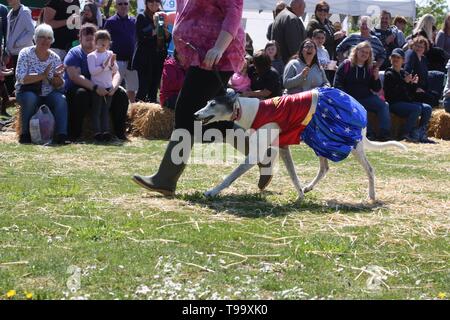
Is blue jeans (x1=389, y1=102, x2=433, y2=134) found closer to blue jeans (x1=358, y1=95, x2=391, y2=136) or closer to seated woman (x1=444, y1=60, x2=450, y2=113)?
blue jeans (x1=358, y1=95, x2=391, y2=136)

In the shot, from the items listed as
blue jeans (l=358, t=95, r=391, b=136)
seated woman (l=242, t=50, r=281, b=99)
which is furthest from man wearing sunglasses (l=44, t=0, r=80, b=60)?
blue jeans (l=358, t=95, r=391, b=136)

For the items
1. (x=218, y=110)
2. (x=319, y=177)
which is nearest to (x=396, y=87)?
(x=319, y=177)

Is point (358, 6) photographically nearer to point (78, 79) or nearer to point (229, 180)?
point (78, 79)

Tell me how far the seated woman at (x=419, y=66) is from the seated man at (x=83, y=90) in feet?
15.9

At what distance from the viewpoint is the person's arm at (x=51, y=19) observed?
40.5 feet

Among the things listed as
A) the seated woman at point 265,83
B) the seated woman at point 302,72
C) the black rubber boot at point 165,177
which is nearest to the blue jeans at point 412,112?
the seated woman at point 302,72

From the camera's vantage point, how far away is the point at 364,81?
39.1 ft

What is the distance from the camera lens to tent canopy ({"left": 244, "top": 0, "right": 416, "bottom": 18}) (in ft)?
65.6

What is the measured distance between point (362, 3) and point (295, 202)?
51.0 feet

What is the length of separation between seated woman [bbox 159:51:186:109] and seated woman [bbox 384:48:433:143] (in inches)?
139

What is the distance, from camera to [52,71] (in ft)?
33.8

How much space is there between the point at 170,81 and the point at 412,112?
401cm

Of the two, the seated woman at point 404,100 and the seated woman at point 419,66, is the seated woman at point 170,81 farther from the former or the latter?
the seated woman at point 419,66
